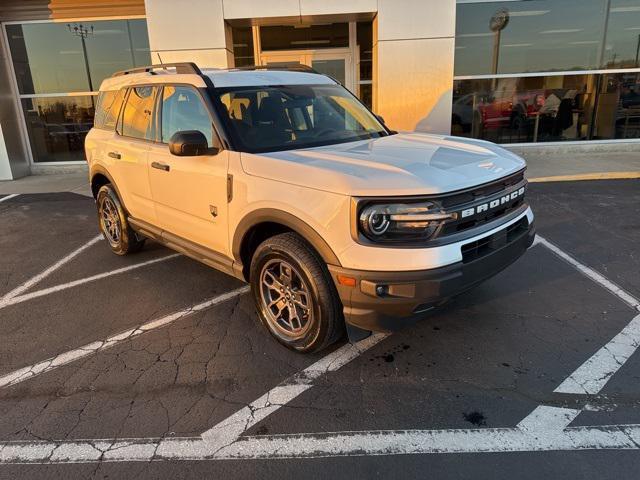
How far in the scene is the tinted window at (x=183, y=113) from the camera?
3920 mm

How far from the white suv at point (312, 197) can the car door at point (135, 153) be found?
0.07 feet

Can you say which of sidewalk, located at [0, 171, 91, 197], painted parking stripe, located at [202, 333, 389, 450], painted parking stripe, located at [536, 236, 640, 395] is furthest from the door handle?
sidewalk, located at [0, 171, 91, 197]

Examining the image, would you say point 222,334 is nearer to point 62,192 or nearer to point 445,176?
point 445,176

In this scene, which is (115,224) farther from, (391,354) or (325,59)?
(325,59)

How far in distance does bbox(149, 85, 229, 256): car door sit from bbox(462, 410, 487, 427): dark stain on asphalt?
2155mm

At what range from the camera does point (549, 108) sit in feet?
38.6

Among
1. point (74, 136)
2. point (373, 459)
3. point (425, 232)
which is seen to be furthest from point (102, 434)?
point (74, 136)

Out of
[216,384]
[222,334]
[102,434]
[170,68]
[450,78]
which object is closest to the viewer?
[102,434]

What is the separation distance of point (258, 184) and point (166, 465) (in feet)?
6.02

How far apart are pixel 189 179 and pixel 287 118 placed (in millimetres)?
962

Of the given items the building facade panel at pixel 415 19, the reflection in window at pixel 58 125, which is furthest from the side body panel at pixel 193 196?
the reflection in window at pixel 58 125

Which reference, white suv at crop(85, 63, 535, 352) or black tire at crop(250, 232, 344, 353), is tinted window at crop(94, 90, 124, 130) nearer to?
white suv at crop(85, 63, 535, 352)

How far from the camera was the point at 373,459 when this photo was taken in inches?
100

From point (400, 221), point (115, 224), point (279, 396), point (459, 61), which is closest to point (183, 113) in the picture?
point (115, 224)
